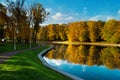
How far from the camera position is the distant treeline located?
105m

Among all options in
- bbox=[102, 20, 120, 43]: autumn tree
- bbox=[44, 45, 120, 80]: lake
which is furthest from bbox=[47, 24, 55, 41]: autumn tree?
bbox=[44, 45, 120, 80]: lake

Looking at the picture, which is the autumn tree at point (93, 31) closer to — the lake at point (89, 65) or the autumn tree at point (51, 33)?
the autumn tree at point (51, 33)

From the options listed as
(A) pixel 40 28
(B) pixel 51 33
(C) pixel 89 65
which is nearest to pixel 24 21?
(C) pixel 89 65

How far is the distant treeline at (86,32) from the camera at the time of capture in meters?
105

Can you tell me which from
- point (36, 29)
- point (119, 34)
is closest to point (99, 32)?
point (119, 34)

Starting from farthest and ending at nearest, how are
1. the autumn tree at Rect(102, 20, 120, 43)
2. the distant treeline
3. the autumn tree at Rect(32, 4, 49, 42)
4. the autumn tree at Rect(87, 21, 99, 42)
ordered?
the autumn tree at Rect(87, 21, 99, 42) → the distant treeline → the autumn tree at Rect(102, 20, 120, 43) → the autumn tree at Rect(32, 4, 49, 42)

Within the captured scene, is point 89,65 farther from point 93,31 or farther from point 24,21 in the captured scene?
point 93,31

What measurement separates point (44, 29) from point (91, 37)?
4585 cm

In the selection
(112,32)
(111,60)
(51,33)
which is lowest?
(111,60)

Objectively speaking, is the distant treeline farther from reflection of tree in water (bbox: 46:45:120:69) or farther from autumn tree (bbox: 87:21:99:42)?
reflection of tree in water (bbox: 46:45:120:69)

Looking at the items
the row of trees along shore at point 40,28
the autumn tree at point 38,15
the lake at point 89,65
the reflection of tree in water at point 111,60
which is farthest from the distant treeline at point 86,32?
the lake at point 89,65

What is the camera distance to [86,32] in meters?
123

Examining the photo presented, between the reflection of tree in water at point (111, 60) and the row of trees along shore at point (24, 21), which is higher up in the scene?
the row of trees along shore at point (24, 21)

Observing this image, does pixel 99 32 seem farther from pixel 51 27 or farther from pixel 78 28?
pixel 51 27
